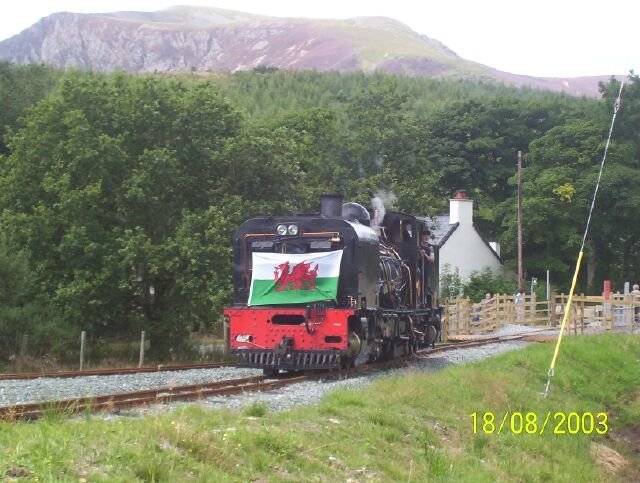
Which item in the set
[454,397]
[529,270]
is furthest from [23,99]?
[454,397]

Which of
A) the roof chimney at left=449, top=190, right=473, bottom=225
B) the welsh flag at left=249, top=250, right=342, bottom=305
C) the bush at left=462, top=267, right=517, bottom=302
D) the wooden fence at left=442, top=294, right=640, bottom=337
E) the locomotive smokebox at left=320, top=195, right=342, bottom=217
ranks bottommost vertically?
the wooden fence at left=442, top=294, right=640, bottom=337

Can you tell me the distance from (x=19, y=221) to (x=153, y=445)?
20682 mm

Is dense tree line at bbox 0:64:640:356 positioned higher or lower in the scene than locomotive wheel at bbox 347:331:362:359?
higher

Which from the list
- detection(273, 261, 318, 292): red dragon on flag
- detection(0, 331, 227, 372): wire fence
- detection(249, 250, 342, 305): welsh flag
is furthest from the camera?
detection(0, 331, 227, 372): wire fence

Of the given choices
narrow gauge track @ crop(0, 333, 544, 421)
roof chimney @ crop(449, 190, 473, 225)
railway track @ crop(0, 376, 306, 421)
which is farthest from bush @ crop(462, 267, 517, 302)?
railway track @ crop(0, 376, 306, 421)

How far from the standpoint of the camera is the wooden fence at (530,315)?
33.6 m

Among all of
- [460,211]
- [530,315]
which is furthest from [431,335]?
[460,211]

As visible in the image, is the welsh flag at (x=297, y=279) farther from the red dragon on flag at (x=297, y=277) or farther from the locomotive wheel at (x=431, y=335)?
the locomotive wheel at (x=431, y=335)

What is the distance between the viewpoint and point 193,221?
91.0 ft

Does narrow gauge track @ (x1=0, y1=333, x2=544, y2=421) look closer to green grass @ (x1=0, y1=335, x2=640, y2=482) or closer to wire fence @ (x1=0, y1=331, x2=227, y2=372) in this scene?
green grass @ (x1=0, y1=335, x2=640, y2=482)

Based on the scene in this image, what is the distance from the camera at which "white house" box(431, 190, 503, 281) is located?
51.9 meters

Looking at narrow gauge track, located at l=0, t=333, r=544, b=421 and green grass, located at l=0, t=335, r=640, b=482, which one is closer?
green grass, located at l=0, t=335, r=640, b=482

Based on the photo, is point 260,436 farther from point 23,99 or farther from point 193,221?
point 23,99

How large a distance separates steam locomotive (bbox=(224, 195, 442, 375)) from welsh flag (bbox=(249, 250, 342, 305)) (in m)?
0.02
